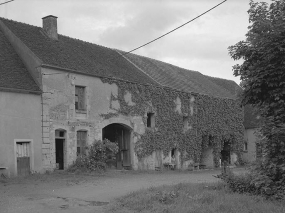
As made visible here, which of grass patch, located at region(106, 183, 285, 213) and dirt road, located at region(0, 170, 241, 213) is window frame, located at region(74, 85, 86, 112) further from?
grass patch, located at region(106, 183, 285, 213)

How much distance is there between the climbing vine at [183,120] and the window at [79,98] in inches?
69.0

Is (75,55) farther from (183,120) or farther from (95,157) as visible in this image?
(183,120)

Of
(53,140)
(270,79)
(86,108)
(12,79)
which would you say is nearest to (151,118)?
(86,108)

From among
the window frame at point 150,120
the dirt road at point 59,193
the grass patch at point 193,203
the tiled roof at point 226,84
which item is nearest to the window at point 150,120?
the window frame at point 150,120

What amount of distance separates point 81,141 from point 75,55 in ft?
17.6

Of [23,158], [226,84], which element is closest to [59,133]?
[23,158]

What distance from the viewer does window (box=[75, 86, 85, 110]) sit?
21266 mm

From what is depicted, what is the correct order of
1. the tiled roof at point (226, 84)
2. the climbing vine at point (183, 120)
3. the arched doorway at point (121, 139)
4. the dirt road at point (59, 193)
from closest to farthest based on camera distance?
the dirt road at point (59, 193) < the arched doorway at point (121, 139) < the climbing vine at point (183, 120) < the tiled roof at point (226, 84)

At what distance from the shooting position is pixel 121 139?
2489 cm

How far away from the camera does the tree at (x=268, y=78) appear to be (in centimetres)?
1106

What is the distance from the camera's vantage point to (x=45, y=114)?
19.2m

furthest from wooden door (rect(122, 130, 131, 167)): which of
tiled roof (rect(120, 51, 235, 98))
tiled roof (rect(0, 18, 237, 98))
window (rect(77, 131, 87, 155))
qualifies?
tiled roof (rect(120, 51, 235, 98))

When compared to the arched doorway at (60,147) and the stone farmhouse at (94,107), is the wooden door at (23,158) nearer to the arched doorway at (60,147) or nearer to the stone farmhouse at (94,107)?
the stone farmhouse at (94,107)

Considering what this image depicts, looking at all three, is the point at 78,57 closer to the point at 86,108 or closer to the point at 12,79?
the point at 86,108
